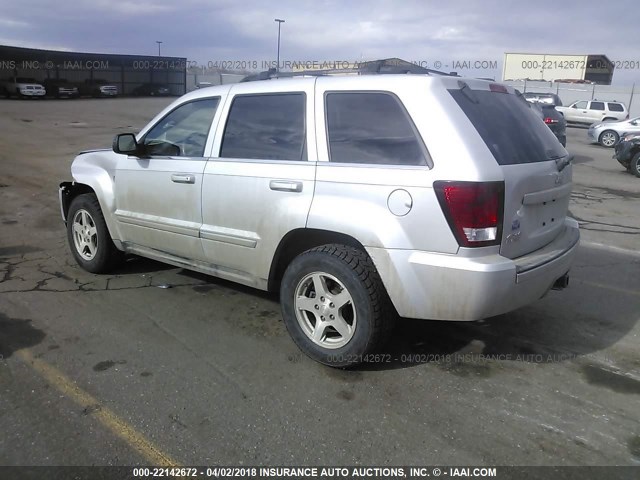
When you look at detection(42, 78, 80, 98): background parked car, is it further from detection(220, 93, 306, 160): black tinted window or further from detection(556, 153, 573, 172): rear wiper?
detection(556, 153, 573, 172): rear wiper

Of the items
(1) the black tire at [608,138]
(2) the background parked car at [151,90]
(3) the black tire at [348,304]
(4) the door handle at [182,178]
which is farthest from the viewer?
(2) the background parked car at [151,90]

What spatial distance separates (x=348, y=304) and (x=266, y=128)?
4.63 feet

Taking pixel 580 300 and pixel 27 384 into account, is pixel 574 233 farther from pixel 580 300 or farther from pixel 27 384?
pixel 27 384

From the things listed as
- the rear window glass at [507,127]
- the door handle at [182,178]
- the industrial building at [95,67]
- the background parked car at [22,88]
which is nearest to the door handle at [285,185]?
the door handle at [182,178]

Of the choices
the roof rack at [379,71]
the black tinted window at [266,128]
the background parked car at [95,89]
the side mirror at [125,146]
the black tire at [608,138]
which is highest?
the background parked car at [95,89]

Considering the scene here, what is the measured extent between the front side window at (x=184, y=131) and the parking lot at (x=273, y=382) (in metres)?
1.29

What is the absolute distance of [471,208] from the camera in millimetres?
3002

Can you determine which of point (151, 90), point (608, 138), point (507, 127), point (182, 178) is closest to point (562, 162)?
point (507, 127)

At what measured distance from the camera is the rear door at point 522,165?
318 centimetres

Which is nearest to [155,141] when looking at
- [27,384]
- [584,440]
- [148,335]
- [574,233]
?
[148,335]

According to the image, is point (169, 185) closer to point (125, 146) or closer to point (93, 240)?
point (125, 146)

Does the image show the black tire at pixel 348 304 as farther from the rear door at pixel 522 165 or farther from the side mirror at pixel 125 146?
the side mirror at pixel 125 146

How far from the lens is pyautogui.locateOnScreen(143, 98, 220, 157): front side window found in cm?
432

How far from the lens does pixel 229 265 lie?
4.15m
